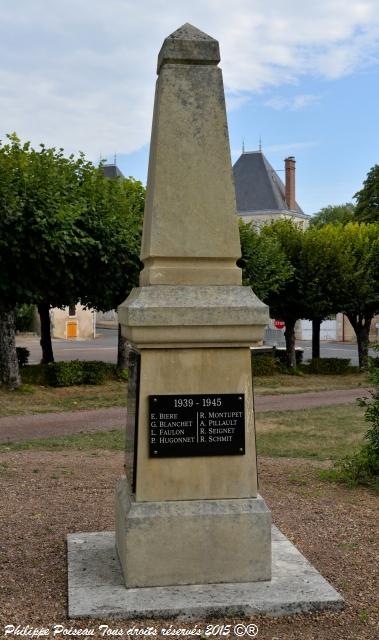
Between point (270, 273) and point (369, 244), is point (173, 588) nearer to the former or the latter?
point (270, 273)

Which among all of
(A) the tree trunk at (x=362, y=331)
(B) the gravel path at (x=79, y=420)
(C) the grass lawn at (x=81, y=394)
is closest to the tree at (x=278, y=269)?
(C) the grass lawn at (x=81, y=394)

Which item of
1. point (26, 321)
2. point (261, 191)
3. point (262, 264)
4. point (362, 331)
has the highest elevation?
point (261, 191)

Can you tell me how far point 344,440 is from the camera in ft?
42.4

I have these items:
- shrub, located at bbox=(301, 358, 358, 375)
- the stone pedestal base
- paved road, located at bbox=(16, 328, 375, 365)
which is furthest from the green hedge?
the stone pedestal base

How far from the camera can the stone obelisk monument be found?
Answer: 5.00 meters

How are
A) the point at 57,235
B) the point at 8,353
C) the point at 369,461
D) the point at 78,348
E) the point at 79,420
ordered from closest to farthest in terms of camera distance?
the point at 369,461, the point at 79,420, the point at 57,235, the point at 8,353, the point at 78,348

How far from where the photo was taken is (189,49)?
5.14 meters

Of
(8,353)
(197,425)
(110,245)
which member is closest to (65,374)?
(8,353)

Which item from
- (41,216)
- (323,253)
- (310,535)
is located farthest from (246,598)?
(323,253)

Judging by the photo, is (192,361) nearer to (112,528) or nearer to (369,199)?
(112,528)

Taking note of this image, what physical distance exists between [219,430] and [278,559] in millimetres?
1194

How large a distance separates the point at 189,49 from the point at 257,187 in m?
52.4

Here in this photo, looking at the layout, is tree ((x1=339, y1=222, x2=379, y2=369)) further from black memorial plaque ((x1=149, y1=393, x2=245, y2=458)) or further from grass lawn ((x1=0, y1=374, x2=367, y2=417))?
black memorial plaque ((x1=149, y1=393, x2=245, y2=458))

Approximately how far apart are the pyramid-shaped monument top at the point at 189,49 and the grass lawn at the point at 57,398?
40.1ft
